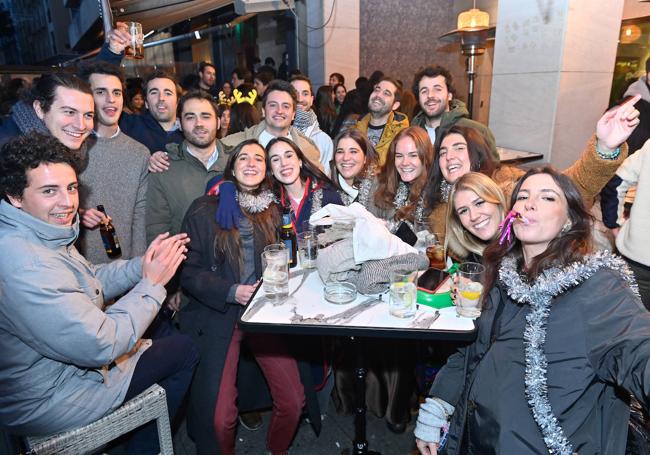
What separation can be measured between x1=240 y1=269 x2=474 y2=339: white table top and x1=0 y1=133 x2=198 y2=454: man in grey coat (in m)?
0.52

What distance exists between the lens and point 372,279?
73.1 inches

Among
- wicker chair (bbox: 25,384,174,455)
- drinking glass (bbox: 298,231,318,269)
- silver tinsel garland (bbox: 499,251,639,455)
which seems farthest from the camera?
drinking glass (bbox: 298,231,318,269)

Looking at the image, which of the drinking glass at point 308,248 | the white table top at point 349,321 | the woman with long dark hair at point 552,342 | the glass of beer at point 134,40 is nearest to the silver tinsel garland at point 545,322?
the woman with long dark hair at point 552,342

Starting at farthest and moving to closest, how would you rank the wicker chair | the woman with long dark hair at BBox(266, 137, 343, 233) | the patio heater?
the patio heater
the woman with long dark hair at BBox(266, 137, 343, 233)
the wicker chair

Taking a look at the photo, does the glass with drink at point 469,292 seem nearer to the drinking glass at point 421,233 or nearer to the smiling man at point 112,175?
the drinking glass at point 421,233

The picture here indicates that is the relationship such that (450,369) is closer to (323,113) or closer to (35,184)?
(35,184)

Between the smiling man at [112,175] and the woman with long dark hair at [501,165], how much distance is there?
1941mm

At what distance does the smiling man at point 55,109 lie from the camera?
7.65 ft

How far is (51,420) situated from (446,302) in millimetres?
1646

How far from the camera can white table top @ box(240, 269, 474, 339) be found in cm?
159

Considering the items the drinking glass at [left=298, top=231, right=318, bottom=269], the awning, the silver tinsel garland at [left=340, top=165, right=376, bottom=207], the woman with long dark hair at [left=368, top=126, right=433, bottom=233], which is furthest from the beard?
the awning

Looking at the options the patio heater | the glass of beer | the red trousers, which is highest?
the patio heater

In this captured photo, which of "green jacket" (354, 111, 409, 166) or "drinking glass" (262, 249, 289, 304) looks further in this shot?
"green jacket" (354, 111, 409, 166)

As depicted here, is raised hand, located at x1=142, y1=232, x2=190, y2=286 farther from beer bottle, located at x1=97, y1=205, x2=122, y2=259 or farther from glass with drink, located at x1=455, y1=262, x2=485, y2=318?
glass with drink, located at x1=455, y1=262, x2=485, y2=318
